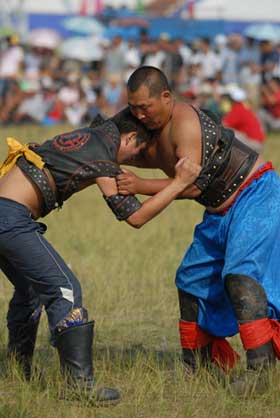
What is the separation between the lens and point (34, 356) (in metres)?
5.66

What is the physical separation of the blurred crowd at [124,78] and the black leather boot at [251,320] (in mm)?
13229

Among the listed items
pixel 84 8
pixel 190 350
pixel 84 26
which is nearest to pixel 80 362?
pixel 190 350

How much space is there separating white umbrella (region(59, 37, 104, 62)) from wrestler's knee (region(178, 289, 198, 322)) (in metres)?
16.4

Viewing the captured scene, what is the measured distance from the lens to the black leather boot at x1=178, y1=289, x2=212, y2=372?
532 centimetres

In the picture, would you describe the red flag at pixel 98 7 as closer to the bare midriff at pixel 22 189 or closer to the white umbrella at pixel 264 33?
the white umbrella at pixel 264 33

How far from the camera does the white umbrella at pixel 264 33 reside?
2135 cm

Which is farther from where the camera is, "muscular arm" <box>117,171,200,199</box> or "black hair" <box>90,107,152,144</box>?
"black hair" <box>90,107,152,144</box>

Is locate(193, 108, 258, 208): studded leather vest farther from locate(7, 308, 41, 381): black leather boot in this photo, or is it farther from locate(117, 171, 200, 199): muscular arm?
locate(7, 308, 41, 381): black leather boot

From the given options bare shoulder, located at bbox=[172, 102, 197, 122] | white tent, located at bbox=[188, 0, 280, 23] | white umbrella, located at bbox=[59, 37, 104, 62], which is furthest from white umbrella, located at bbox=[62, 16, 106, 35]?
A: bare shoulder, located at bbox=[172, 102, 197, 122]

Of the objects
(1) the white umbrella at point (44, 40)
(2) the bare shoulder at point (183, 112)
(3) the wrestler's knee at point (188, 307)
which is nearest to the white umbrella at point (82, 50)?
(1) the white umbrella at point (44, 40)

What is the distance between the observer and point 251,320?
4832mm

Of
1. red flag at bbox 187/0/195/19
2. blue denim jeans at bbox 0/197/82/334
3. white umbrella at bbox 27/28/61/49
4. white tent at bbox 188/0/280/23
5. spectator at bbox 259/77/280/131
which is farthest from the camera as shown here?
white tent at bbox 188/0/280/23

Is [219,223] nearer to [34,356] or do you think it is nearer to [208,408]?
[208,408]

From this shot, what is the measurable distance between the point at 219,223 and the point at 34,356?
1406 mm
